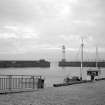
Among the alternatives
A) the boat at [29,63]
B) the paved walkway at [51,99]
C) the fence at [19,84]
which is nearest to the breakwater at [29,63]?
the boat at [29,63]

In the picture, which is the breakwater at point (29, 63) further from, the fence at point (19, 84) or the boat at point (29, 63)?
the fence at point (19, 84)

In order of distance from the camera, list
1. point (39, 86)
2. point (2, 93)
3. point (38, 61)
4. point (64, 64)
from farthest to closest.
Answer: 1. point (64, 64)
2. point (38, 61)
3. point (39, 86)
4. point (2, 93)

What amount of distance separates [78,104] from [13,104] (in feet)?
10.2

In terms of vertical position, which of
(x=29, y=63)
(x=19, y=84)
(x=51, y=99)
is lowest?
(x=51, y=99)

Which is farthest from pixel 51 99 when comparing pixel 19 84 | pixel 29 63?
pixel 29 63

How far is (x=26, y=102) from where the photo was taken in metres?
10.8

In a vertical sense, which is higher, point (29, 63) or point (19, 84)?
point (29, 63)

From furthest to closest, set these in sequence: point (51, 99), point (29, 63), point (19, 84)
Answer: point (29, 63), point (19, 84), point (51, 99)

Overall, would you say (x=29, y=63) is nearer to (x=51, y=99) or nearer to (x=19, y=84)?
(x=19, y=84)

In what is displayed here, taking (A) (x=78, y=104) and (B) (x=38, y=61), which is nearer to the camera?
(A) (x=78, y=104)

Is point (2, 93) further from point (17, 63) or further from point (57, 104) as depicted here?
point (17, 63)

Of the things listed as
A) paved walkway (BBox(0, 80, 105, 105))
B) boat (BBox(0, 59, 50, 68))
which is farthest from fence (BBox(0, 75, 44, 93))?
boat (BBox(0, 59, 50, 68))

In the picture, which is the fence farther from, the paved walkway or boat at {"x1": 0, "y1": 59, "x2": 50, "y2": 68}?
boat at {"x1": 0, "y1": 59, "x2": 50, "y2": 68}

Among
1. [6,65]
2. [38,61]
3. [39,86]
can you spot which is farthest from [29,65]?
[39,86]
